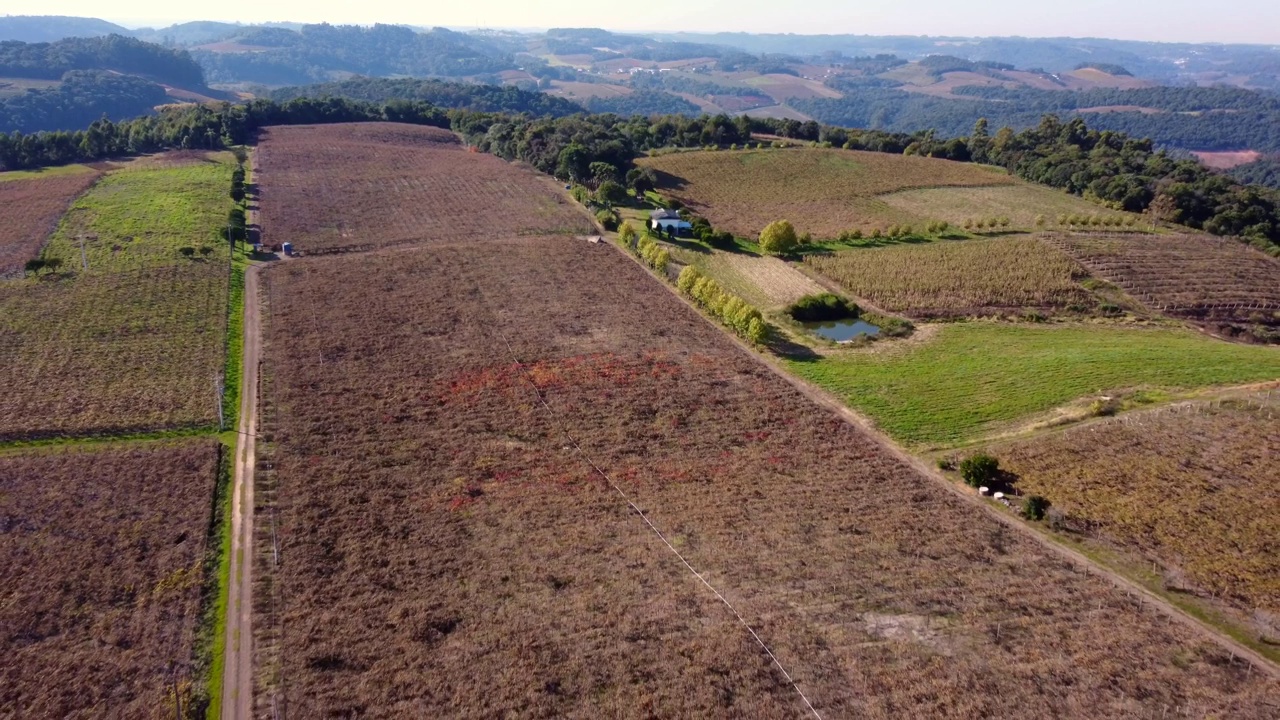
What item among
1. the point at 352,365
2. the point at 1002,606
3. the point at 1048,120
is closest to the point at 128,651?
the point at 352,365

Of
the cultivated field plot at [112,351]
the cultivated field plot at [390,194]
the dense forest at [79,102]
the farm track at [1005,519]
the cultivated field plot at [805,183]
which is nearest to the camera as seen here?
the farm track at [1005,519]

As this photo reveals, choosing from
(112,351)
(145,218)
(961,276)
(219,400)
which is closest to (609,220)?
(961,276)

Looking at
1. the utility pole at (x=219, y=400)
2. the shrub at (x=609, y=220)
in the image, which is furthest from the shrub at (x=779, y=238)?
the utility pole at (x=219, y=400)

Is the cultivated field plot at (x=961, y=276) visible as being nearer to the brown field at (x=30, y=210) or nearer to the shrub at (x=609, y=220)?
the shrub at (x=609, y=220)

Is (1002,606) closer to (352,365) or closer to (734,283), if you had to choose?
(352,365)

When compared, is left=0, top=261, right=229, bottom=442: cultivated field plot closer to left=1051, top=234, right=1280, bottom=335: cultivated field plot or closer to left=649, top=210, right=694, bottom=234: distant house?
left=649, top=210, right=694, bottom=234: distant house

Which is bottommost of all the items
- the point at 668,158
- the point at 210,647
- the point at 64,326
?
the point at 210,647

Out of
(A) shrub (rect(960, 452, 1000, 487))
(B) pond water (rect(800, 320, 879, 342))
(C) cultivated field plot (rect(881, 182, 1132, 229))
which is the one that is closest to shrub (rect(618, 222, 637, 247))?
(B) pond water (rect(800, 320, 879, 342))

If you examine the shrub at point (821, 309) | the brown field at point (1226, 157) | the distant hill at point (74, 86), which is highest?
the distant hill at point (74, 86)
